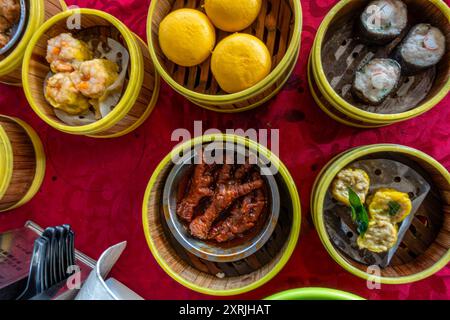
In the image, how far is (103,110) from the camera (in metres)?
1.38

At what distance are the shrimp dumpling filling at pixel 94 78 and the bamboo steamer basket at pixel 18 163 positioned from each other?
0.37 metres

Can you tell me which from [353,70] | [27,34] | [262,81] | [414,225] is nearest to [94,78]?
[27,34]

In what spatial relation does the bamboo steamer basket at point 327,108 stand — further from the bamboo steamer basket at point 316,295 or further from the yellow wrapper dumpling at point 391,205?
the bamboo steamer basket at point 316,295

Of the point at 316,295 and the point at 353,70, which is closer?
the point at 316,295

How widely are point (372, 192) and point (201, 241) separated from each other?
667mm

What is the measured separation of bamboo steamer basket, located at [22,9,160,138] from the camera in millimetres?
1297

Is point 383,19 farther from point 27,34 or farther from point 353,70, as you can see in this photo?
point 27,34

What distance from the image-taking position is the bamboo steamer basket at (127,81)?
1.30 meters

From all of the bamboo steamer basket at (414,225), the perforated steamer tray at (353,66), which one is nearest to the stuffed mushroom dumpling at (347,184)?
the bamboo steamer basket at (414,225)

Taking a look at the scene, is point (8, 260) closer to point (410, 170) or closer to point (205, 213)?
point (205, 213)

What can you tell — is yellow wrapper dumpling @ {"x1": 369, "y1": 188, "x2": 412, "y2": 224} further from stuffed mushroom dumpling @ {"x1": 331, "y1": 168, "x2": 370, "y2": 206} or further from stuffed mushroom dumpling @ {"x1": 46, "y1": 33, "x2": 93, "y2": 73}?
stuffed mushroom dumpling @ {"x1": 46, "y1": 33, "x2": 93, "y2": 73}

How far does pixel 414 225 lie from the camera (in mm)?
1355

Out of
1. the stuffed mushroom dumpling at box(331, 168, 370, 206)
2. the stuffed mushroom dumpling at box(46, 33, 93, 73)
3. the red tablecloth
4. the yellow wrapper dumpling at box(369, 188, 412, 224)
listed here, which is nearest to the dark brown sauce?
the red tablecloth

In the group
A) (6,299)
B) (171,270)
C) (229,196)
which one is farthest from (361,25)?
(6,299)
